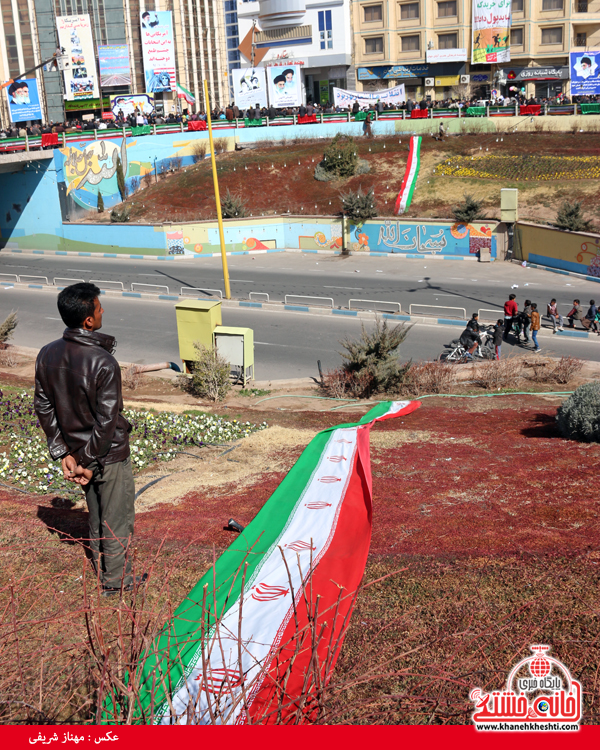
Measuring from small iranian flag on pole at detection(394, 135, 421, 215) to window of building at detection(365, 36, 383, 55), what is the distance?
1180 inches

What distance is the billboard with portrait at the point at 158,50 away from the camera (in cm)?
6581

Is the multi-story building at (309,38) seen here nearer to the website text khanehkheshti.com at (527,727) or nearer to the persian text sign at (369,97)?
the persian text sign at (369,97)

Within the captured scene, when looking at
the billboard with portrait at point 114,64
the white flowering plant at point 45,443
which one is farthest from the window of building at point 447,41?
the white flowering plant at point 45,443

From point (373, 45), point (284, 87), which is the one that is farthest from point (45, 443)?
point (373, 45)

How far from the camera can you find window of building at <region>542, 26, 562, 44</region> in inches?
2554

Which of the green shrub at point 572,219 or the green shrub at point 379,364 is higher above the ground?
the green shrub at point 572,219

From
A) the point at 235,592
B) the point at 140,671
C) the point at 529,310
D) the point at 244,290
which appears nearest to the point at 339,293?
the point at 244,290

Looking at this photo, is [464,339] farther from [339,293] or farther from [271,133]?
[271,133]

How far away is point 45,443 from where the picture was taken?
9.40 metres

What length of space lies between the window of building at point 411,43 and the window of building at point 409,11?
1.73 metres

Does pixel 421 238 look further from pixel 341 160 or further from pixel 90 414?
pixel 90 414

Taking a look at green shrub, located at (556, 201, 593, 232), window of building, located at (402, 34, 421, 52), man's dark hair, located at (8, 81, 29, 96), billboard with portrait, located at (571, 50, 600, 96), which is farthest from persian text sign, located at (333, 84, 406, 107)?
green shrub, located at (556, 201, 593, 232)
